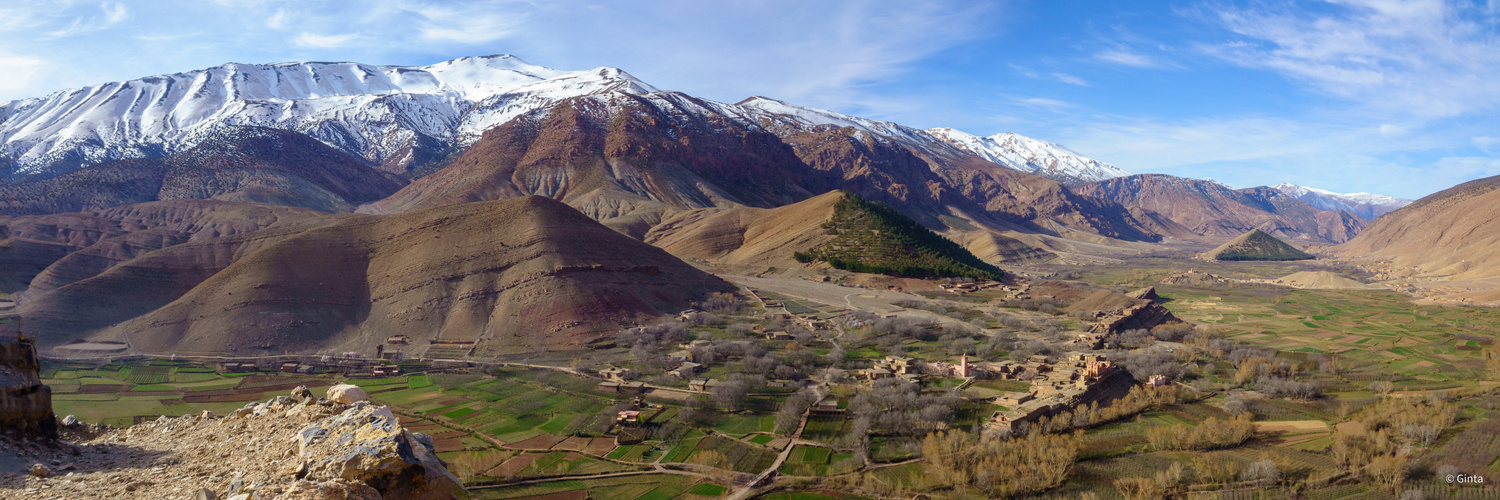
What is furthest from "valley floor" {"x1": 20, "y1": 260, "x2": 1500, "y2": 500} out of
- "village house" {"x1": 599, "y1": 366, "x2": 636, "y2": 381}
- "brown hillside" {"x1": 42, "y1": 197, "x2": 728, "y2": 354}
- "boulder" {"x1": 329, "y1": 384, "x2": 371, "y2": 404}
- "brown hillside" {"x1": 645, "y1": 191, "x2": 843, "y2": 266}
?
"brown hillside" {"x1": 645, "y1": 191, "x2": 843, "y2": 266}

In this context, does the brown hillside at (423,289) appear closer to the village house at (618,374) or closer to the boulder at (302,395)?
the village house at (618,374)

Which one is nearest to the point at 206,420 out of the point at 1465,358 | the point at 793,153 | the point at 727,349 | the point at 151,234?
the point at 727,349

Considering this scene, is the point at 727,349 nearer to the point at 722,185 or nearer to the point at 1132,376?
the point at 1132,376

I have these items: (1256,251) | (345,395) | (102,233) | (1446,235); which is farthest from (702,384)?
(1256,251)

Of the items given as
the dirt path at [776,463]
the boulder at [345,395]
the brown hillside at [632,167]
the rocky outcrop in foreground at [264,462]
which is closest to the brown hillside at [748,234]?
the brown hillside at [632,167]

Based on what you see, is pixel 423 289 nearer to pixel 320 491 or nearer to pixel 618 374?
pixel 618 374

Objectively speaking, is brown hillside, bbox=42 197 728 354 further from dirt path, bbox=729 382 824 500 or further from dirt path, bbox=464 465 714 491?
dirt path, bbox=464 465 714 491
